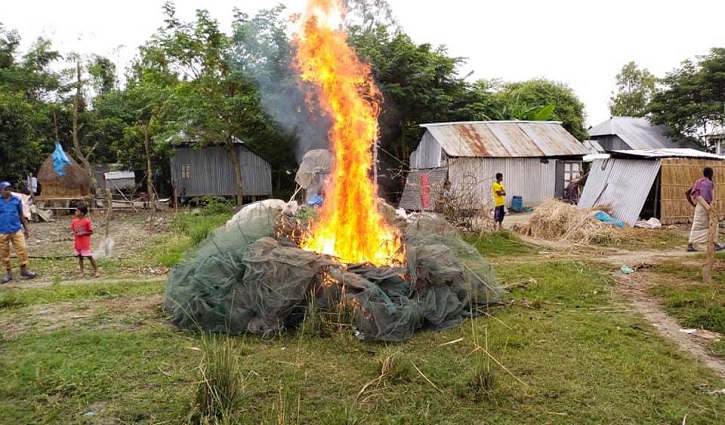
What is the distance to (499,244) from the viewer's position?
38.7 ft

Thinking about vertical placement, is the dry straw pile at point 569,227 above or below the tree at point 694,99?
below

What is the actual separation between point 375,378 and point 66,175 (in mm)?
21767

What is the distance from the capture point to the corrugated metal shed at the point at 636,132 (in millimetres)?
32375

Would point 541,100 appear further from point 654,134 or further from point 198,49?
point 198,49

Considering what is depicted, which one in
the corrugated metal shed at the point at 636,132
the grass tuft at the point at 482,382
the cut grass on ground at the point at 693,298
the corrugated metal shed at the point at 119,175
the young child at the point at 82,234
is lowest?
the cut grass on ground at the point at 693,298

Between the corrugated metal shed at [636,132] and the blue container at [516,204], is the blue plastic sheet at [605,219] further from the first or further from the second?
the corrugated metal shed at [636,132]

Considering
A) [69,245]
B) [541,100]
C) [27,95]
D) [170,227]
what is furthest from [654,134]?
[27,95]

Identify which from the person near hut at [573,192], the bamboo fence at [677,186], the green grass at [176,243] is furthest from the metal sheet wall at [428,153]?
the green grass at [176,243]

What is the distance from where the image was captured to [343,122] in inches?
292

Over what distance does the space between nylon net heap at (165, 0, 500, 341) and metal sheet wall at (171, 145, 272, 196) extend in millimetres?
18059

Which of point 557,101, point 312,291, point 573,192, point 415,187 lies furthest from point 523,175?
point 312,291

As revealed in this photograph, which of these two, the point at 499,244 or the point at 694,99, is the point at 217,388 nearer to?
the point at 499,244

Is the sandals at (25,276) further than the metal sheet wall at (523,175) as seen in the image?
No

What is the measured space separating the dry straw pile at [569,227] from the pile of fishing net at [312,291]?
283 inches
